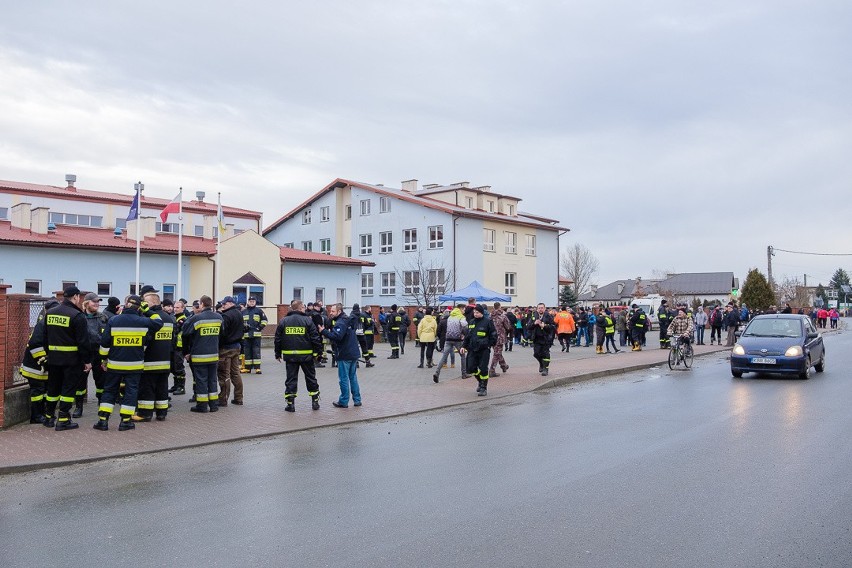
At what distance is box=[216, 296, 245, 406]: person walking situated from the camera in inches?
483

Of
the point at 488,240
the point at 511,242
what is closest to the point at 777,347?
the point at 488,240

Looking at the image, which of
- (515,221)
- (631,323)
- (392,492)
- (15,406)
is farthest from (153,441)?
(515,221)

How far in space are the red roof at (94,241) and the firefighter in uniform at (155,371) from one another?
20.2m

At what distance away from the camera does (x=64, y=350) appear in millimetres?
9930

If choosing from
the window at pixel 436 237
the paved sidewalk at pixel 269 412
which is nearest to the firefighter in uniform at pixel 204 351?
the paved sidewalk at pixel 269 412

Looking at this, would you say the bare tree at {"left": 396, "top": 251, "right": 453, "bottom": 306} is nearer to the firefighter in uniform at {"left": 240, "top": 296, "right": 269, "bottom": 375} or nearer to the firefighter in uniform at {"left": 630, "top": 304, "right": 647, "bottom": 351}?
the firefighter in uniform at {"left": 630, "top": 304, "right": 647, "bottom": 351}

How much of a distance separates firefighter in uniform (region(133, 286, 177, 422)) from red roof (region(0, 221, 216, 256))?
20175mm

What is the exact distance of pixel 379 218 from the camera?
5306cm

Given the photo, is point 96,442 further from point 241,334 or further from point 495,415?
point 495,415

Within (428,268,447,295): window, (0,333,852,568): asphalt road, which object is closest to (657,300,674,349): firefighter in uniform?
(0,333,852,568): asphalt road

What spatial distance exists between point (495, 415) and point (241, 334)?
450cm

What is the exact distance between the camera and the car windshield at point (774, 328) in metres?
17.3

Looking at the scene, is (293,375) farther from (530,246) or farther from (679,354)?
(530,246)

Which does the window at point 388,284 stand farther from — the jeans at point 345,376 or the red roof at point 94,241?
the jeans at point 345,376
